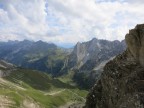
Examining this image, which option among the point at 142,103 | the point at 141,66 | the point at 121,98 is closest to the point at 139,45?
the point at 141,66

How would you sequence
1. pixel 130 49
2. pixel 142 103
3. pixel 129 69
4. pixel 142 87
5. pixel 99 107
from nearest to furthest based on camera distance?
pixel 142 103 < pixel 142 87 < pixel 129 69 < pixel 99 107 < pixel 130 49

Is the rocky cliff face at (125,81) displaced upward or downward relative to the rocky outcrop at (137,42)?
downward

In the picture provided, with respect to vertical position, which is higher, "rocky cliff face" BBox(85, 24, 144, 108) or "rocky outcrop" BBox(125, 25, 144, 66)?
"rocky outcrop" BBox(125, 25, 144, 66)

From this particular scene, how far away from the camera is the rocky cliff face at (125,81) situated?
41478mm

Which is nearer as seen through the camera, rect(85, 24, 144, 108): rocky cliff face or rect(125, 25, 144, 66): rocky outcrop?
rect(85, 24, 144, 108): rocky cliff face

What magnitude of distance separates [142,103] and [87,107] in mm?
21458

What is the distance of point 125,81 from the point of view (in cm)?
4562

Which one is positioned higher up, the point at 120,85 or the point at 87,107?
the point at 120,85

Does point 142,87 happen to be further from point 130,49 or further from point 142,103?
point 130,49

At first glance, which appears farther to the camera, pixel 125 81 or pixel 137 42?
pixel 137 42

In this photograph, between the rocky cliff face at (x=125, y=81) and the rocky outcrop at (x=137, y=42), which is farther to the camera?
the rocky outcrop at (x=137, y=42)

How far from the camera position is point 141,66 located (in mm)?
50406

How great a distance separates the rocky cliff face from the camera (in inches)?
1633

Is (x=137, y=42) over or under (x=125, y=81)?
over
